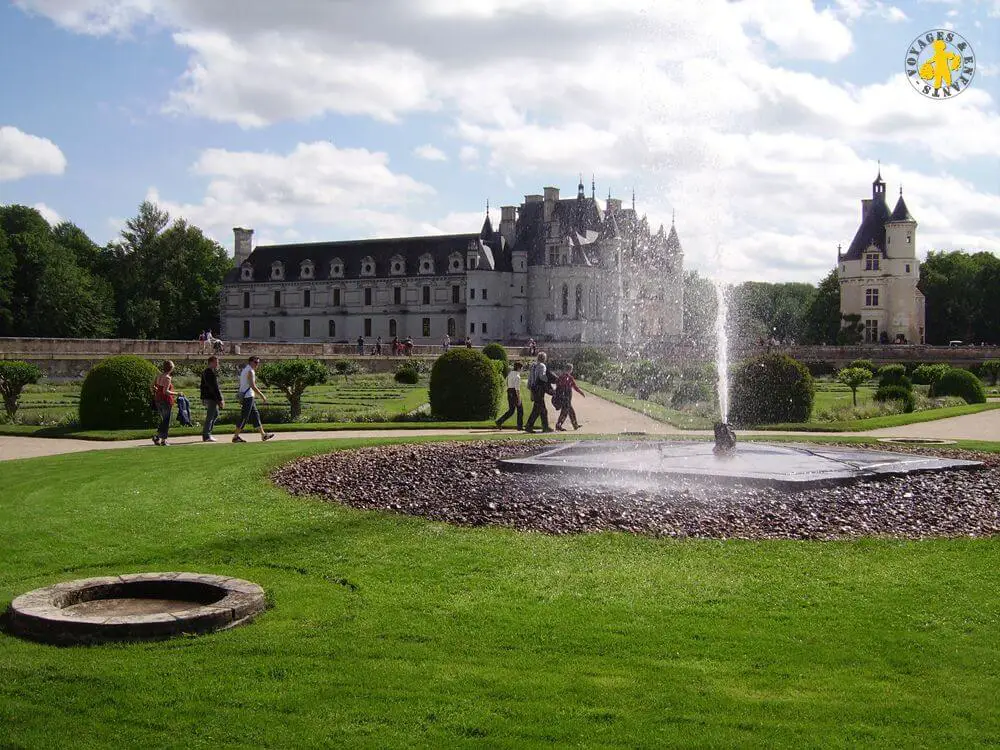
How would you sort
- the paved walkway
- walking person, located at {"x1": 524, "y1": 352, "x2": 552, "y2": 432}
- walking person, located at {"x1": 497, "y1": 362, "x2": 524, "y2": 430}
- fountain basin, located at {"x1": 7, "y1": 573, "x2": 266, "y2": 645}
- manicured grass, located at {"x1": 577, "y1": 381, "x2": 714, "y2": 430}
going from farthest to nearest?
manicured grass, located at {"x1": 577, "y1": 381, "x2": 714, "y2": 430} → walking person, located at {"x1": 497, "y1": 362, "x2": 524, "y2": 430} → walking person, located at {"x1": 524, "y1": 352, "x2": 552, "y2": 432} → the paved walkway → fountain basin, located at {"x1": 7, "y1": 573, "x2": 266, "y2": 645}

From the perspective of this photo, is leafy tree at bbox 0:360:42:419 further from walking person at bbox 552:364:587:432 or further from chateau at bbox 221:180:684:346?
chateau at bbox 221:180:684:346

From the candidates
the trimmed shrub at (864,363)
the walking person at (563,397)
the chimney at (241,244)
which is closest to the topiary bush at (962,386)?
the walking person at (563,397)

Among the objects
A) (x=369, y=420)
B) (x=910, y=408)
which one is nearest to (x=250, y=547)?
(x=369, y=420)

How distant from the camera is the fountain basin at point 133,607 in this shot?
5895 millimetres

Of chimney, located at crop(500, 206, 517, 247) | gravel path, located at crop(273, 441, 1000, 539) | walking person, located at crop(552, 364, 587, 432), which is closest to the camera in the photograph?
gravel path, located at crop(273, 441, 1000, 539)

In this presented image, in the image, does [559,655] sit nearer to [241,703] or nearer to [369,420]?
[241,703]

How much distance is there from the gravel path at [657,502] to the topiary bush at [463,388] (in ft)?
33.7

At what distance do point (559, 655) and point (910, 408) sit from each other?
970 inches

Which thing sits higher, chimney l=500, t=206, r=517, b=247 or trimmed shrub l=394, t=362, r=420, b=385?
chimney l=500, t=206, r=517, b=247

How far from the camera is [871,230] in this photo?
79.6 m

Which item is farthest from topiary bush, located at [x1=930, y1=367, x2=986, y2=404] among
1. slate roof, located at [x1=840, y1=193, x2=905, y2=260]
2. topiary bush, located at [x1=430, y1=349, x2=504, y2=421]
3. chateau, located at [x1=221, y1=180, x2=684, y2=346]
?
slate roof, located at [x1=840, y1=193, x2=905, y2=260]

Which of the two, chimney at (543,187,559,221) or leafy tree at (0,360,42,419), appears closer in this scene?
leafy tree at (0,360,42,419)

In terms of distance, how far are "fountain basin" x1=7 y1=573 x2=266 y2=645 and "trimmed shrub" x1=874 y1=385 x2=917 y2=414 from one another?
2468 centimetres

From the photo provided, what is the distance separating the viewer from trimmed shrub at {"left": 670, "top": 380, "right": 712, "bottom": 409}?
2945 cm
